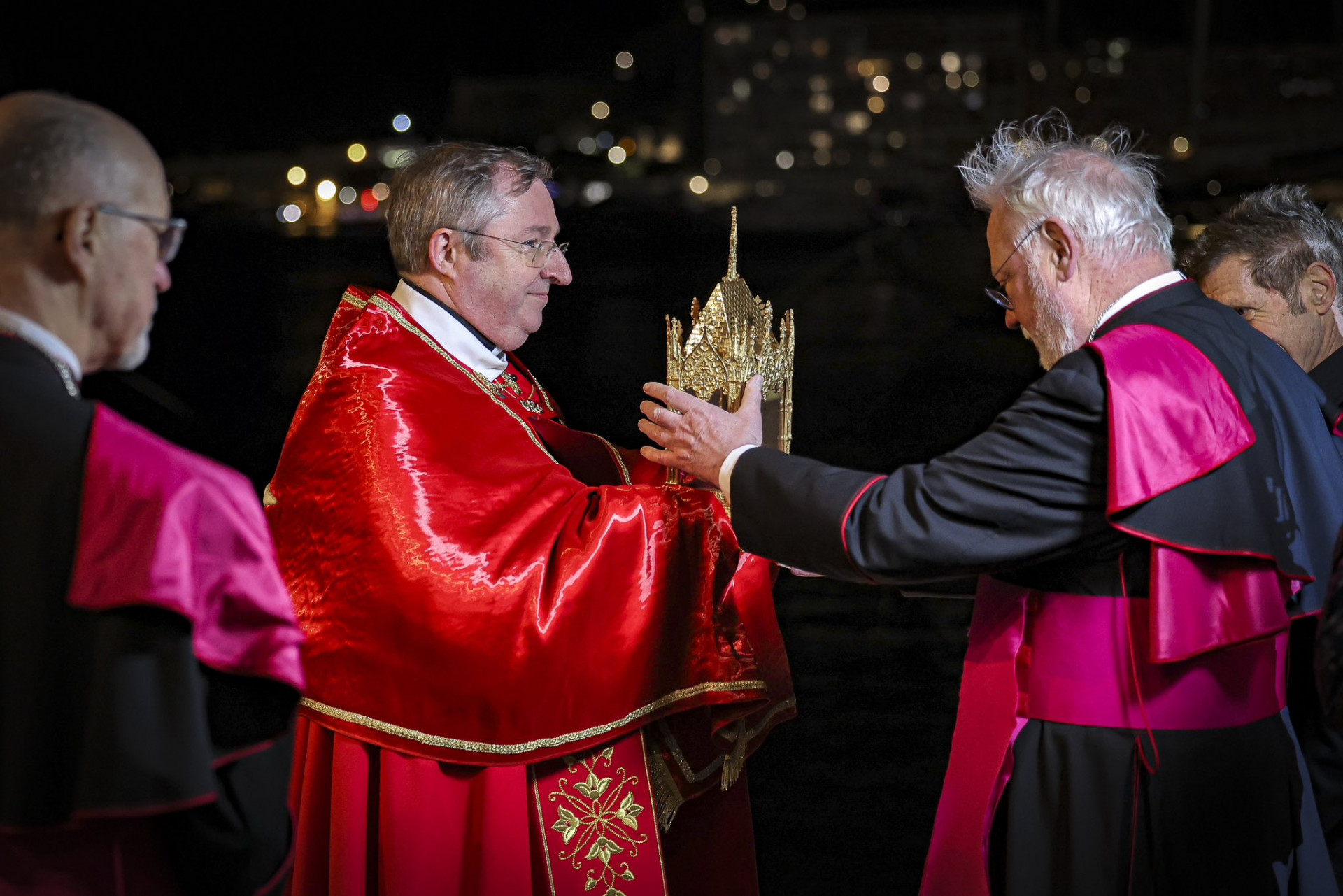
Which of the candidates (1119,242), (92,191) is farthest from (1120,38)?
(92,191)

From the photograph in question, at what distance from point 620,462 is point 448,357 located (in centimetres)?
50

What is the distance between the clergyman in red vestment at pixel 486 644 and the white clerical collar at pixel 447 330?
0.21 ft

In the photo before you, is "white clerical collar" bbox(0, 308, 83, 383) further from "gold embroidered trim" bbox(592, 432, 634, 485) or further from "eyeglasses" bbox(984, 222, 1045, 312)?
"gold embroidered trim" bbox(592, 432, 634, 485)

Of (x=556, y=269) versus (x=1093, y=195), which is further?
(x=556, y=269)

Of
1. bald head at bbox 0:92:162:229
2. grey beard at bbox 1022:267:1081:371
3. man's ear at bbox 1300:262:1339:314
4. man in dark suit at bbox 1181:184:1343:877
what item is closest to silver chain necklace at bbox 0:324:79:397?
bald head at bbox 0:92:162:229

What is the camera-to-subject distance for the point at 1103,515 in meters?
1.86

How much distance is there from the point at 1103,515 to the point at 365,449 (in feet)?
4.03

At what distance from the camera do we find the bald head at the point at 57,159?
3.97ft

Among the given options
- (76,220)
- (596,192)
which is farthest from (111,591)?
(596,192)

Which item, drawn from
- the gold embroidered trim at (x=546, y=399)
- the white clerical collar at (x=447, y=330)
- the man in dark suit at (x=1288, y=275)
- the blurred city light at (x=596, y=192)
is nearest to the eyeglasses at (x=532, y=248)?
the white clerical collar at (x=447, y=330)

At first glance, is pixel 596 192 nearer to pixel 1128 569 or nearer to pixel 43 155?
pixel 1128 569

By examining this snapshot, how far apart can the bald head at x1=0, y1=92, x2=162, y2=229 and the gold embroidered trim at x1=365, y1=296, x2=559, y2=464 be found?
3.72 ft

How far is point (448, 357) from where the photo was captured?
7.86 feet

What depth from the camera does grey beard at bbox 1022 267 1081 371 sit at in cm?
209
